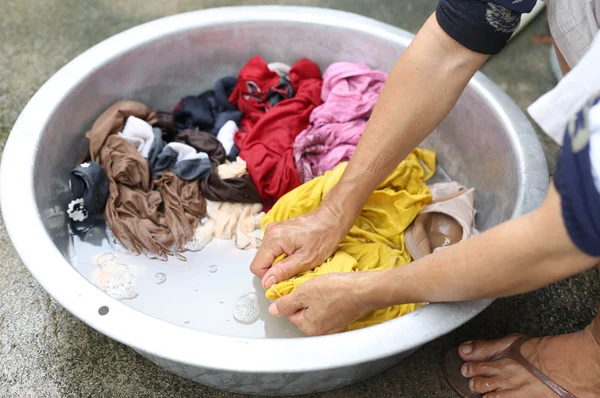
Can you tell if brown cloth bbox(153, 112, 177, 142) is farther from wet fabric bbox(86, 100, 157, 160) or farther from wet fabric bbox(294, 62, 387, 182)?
wet fabric bbox(294, 62, 387, 182)

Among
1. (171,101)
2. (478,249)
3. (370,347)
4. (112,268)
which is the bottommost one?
(112,268)

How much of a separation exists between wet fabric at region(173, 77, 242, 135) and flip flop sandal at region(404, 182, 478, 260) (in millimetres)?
547

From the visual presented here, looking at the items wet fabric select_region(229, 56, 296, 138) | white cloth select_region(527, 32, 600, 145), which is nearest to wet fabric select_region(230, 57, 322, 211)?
wet fabric select_region(229, 56, 296, 138)

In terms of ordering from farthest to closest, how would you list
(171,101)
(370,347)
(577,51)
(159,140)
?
(171,101)
(159,140)
(577,51)
(370,347)

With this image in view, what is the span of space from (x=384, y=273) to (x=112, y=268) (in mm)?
640

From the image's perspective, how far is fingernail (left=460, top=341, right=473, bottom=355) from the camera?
43.3 inches

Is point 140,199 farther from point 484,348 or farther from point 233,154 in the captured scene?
point 484,348

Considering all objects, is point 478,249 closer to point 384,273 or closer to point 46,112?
point 384,273

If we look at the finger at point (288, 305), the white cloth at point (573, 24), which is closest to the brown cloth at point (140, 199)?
→ the finger at point (288, 305)

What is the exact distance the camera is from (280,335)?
1.10 metres

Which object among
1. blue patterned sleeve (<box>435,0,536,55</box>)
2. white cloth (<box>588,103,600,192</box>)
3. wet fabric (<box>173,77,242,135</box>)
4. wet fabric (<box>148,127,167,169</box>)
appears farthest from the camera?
wet fabric (<box>173,77,242,135</box>)

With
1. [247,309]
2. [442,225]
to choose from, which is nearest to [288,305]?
[247,309]

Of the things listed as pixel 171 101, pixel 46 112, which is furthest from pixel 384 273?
pixel 171 101

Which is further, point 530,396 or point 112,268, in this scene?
point 112,268
